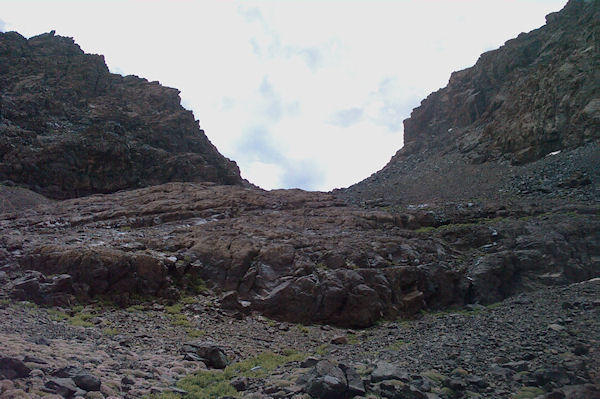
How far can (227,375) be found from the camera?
10.5 meters

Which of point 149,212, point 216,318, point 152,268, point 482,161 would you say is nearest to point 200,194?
point 149,212

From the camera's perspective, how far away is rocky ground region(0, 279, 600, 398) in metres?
8.23

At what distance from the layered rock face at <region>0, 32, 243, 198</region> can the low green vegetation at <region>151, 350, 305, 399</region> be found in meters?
40.0

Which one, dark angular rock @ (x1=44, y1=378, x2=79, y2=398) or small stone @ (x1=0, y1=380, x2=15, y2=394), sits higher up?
small stone @ (x1=0, y1=380, x2=15, y2=394)

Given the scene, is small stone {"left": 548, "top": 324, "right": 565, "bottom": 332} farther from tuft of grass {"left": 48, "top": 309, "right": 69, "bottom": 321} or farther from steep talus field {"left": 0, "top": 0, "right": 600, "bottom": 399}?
tuft of grass {"left": 48, "top": 309, "right": 69, "bottom": 321}

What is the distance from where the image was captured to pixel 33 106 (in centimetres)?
5000

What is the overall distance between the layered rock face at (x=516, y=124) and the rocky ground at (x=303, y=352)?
66.6 feet

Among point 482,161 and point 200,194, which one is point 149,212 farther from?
point 482,161

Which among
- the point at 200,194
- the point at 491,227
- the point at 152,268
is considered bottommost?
the point at 152,268

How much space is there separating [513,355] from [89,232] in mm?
20146

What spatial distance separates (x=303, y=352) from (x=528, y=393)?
702cm

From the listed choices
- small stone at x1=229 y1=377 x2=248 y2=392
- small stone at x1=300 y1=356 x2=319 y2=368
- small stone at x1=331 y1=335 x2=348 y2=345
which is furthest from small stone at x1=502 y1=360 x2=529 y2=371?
small stone at x1=331 y1=335 x2=348 y2=345

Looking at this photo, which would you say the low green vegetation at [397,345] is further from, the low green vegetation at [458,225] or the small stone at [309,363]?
the low green vegetation at [458,225]

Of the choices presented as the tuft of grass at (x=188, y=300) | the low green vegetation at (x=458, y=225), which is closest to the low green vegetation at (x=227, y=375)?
the tuft of grass at (x=188, y=300)
